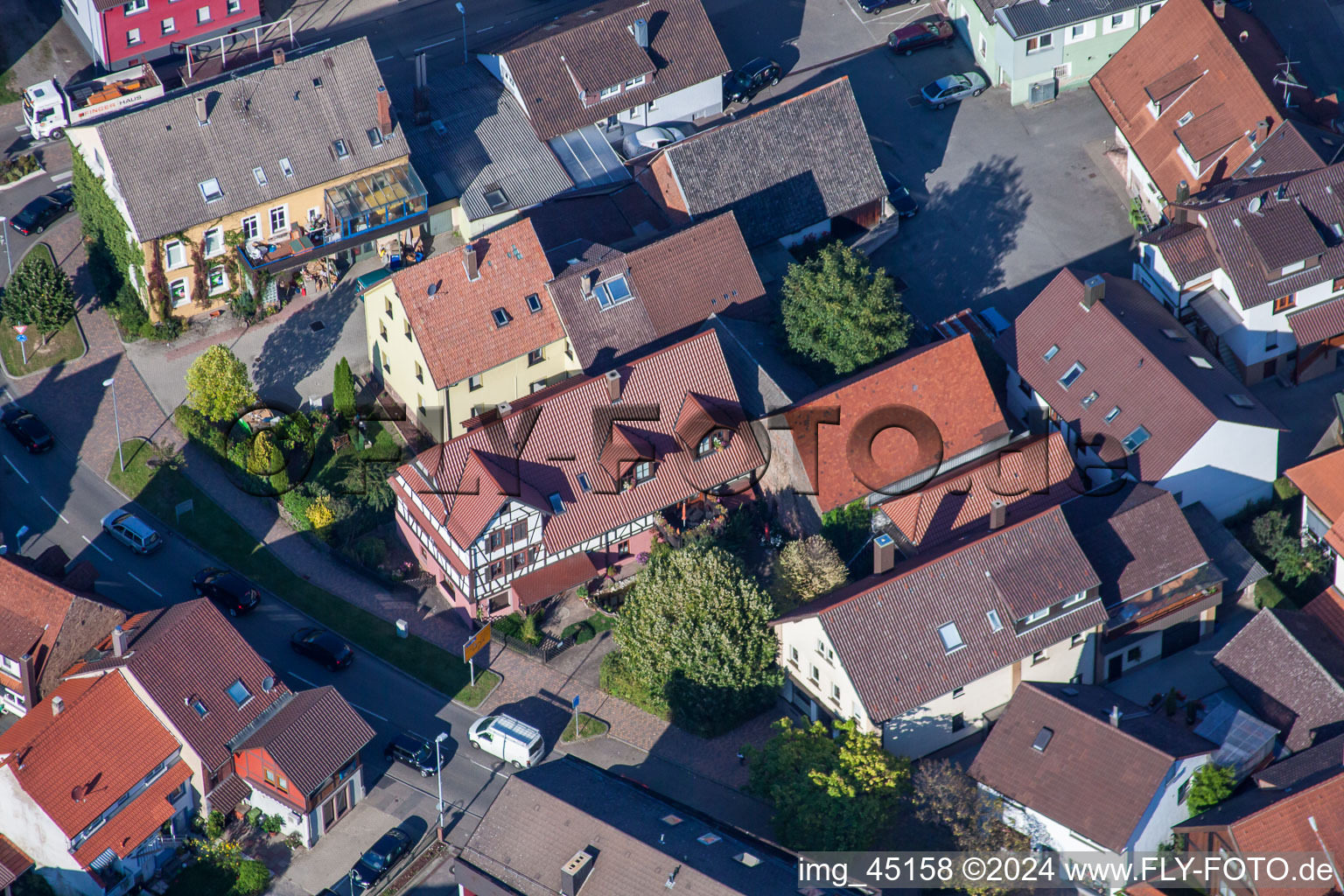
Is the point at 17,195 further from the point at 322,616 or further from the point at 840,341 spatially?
the point at 840,341

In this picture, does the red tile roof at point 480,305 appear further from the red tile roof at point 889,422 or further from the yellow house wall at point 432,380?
the red tile roof at point 889,422

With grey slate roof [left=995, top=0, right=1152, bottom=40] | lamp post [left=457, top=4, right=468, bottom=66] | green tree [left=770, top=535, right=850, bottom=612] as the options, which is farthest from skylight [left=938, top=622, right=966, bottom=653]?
lamp post [left=457, top=4, right=468, bottom=66]

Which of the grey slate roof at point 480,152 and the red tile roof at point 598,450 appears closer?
the red tile roof at point 598,450

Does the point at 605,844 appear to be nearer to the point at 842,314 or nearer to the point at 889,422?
the point at 889,422

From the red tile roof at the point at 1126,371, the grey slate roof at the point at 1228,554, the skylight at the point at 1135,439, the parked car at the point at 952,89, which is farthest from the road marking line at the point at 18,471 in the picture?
the grey slate roof at the point at 1228,554

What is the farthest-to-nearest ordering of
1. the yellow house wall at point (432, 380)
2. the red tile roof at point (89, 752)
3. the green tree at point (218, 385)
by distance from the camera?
the green tree at point (218, 385) → the yellow house wall at point (432, 380) → the red tile roof at point (89, 752)

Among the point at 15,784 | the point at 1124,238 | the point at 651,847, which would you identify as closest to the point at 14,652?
the point at 15,784
